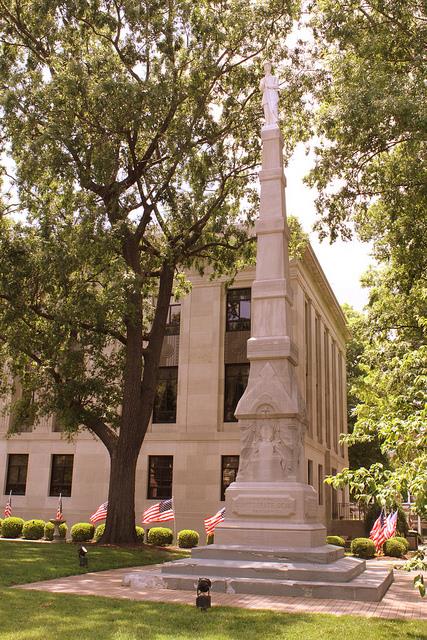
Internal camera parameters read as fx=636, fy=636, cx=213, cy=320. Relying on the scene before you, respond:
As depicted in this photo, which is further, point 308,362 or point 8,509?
point 308,362

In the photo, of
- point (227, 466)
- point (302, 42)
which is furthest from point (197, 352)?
point (302, 42)

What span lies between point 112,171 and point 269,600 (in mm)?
14227

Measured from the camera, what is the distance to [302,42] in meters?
22.3

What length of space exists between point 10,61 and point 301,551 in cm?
1811

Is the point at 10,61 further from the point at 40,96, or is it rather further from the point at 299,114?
the point at 299,114

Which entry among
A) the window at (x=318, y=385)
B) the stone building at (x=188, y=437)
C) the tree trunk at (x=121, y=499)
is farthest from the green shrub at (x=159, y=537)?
the window at (x=318, y=385)

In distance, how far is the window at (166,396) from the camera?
3234cm

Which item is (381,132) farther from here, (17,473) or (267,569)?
(17,473)

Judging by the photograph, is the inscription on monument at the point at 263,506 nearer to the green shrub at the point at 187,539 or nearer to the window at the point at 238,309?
the green shrub at the point at 187,539

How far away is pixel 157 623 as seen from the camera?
8.23 meters

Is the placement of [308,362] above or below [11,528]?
above

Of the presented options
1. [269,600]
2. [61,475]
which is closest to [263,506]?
[269,600]

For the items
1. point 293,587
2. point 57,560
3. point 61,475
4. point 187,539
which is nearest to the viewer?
point 293,587

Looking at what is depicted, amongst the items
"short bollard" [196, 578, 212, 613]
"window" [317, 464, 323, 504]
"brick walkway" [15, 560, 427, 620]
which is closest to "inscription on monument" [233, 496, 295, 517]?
"brick walkway" [15, 560, 427, 620]
